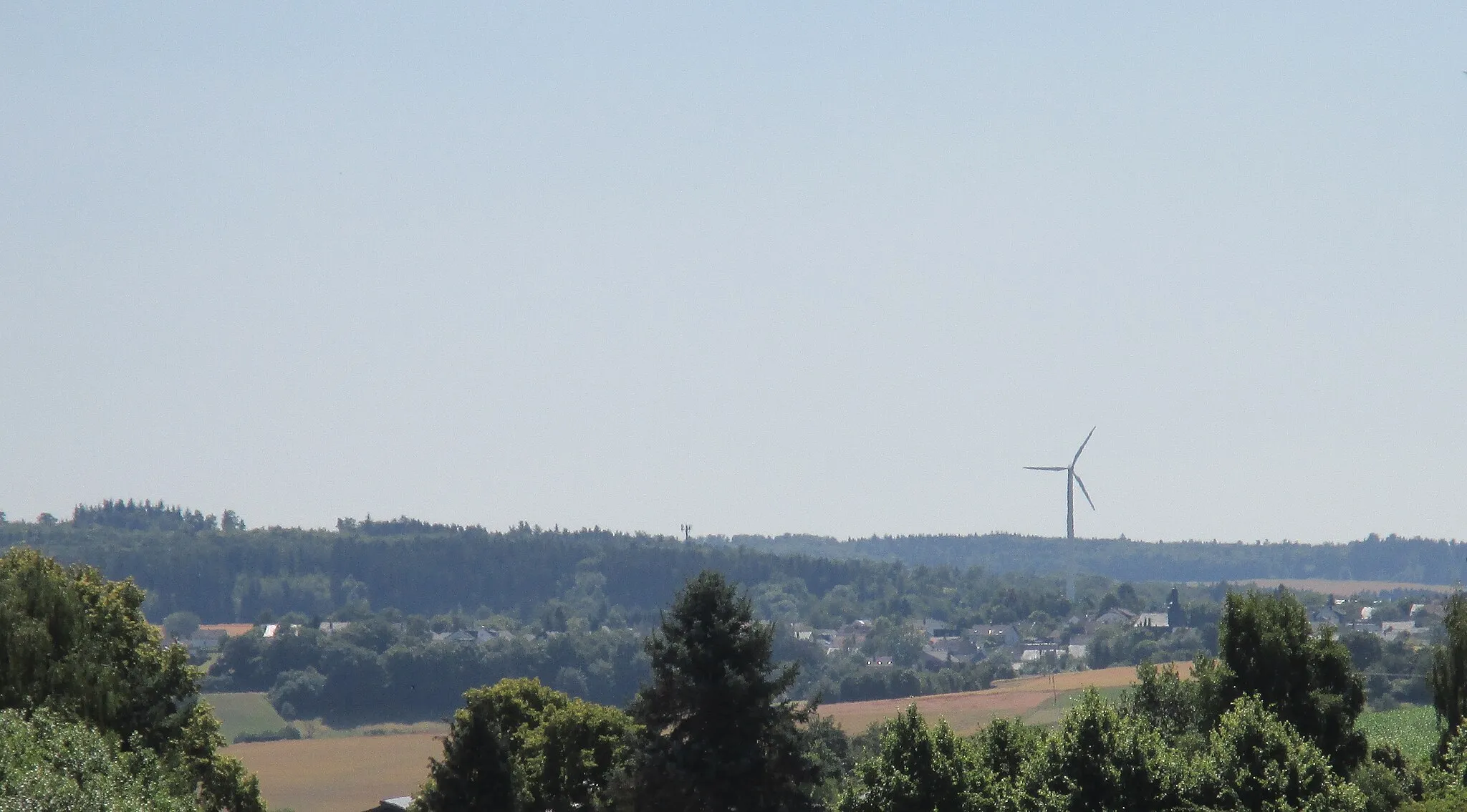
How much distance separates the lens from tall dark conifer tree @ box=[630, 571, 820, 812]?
4372 cm

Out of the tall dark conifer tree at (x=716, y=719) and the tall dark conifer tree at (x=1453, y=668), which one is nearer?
the tall dark conifer tree at (x=716, y=719)

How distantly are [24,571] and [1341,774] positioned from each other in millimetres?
37271

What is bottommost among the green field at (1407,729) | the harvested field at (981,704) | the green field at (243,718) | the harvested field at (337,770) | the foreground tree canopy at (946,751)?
the green field at (243,718)

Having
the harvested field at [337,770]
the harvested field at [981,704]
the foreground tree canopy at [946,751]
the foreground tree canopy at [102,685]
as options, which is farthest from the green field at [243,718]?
the foreground tree canopy at [946,751]

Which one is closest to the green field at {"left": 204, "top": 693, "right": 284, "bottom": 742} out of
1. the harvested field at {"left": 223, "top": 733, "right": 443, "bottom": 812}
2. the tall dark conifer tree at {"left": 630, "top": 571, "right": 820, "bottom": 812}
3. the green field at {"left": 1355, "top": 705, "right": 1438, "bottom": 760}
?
the harvested field at {"left": 223, "top": 733, "right": 443, "bottom": 812}

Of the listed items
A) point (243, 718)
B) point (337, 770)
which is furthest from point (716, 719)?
point (243, 718)

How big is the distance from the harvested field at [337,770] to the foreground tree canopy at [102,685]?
34275 millimetres

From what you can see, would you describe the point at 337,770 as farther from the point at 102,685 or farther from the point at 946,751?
the point at 946,751

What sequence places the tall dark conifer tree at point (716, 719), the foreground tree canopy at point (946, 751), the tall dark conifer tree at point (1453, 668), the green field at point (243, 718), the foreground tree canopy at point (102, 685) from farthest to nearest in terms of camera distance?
the green field at point (243, 718), the tall dark conifer tree at point (1453, 668), the tall dark conifer tree at point (716, 719), the foreground tree canopy at point (102, 685), the foreground tree canopy at point (946, 751)

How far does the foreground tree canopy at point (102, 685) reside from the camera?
4138 centimetres

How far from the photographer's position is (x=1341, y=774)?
46.1m

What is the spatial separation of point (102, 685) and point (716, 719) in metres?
16.9

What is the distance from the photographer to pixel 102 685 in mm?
45406

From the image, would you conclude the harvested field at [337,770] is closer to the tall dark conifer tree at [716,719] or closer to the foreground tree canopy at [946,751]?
the foreground tree canopy at [946,751]
